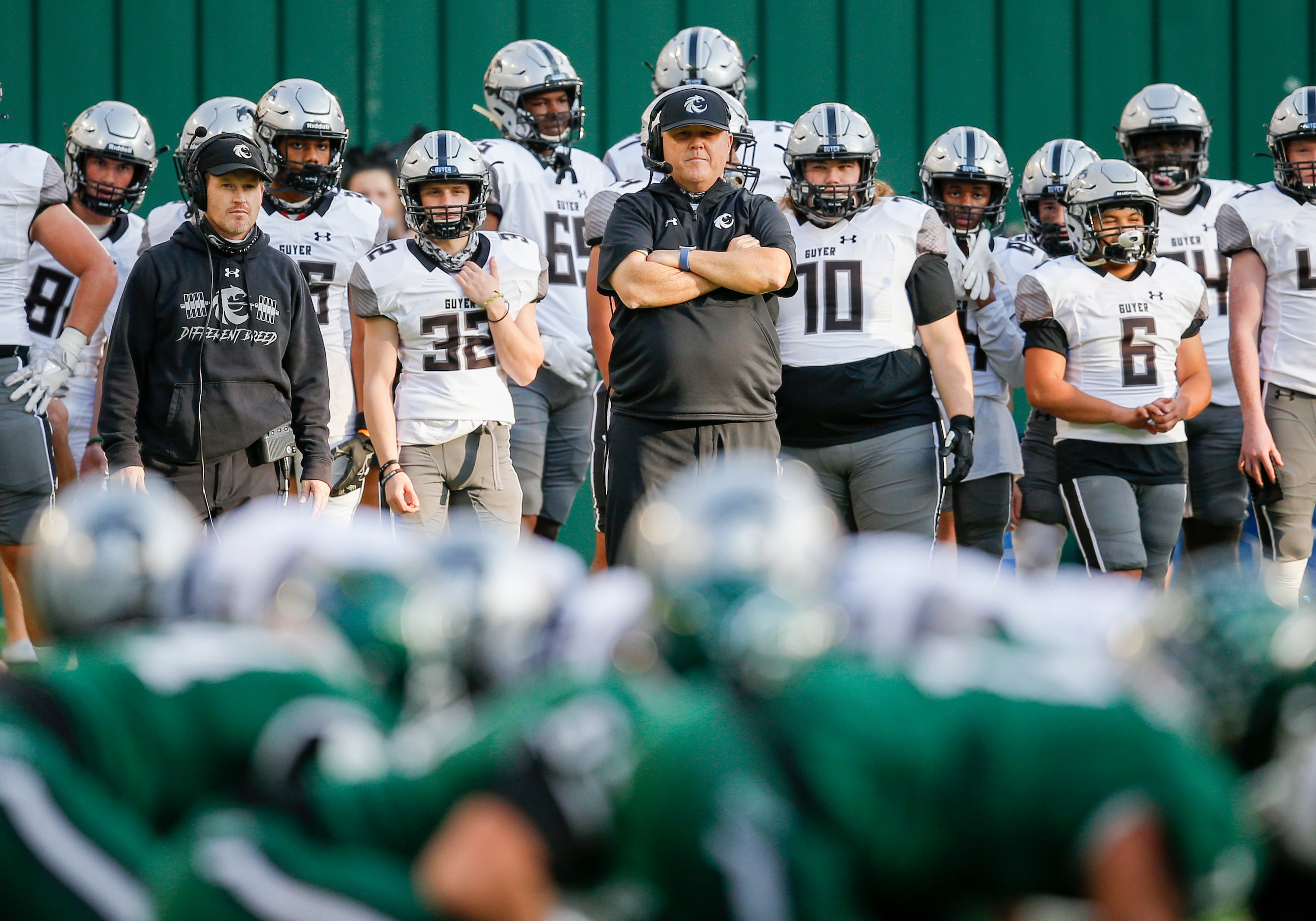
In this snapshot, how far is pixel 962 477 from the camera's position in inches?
186

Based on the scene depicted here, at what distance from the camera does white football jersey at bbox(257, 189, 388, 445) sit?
212 inches

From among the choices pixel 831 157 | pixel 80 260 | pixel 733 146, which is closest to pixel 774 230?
pixel 831 157

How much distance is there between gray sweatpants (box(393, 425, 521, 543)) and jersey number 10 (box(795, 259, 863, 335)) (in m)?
1.09

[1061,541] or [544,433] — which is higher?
[544,433]

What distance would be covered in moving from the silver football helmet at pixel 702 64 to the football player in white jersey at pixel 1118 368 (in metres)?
1.58

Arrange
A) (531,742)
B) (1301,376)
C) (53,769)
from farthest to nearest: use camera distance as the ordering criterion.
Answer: (1301,376) < (53,769) < (531,742)

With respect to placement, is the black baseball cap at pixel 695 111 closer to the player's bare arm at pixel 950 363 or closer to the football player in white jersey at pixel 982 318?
the player's bare arm at pixel 950 363

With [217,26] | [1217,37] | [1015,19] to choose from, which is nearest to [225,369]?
[217,26]

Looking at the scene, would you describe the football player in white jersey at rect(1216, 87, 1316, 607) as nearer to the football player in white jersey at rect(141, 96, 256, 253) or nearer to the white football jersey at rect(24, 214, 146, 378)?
the football player in white jersey at rect(141, 96, 256, 253)

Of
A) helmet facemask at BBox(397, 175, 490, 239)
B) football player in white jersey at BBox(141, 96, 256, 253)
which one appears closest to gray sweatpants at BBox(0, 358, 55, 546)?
football player in white jersey at BBox(141, 96, 256, 253)

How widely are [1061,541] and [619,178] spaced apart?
2.29 m

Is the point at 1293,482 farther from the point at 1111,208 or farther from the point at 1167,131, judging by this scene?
the point at 1167,131

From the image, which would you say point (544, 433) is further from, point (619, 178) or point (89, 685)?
point (89, 685)

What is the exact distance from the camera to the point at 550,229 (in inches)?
229
